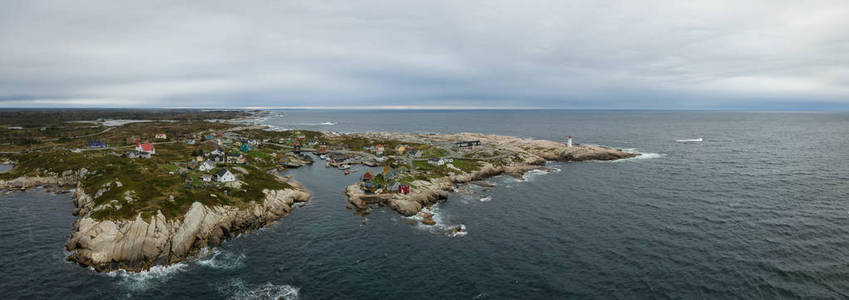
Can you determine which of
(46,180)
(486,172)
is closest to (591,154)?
(486,172)

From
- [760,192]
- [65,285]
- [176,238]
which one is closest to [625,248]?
[760,192]

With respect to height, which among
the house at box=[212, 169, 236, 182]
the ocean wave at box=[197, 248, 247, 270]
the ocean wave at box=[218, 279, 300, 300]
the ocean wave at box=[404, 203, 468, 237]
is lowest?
the ocean wave at box=[218, 279, 300, 300]

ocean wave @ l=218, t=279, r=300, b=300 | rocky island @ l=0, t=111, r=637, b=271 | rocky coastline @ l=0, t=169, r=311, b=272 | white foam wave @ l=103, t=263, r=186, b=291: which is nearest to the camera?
ocean wave @ l=218, t=279, r=300, b=300

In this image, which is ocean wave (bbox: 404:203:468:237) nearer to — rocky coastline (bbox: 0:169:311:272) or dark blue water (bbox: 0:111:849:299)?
dark blue water (bbox: 0:111:849:299)

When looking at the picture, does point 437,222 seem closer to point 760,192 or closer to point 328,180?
point 328,180

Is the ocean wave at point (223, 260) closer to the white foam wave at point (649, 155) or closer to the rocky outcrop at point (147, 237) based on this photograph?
the rocky outcrop at point (147, 237)

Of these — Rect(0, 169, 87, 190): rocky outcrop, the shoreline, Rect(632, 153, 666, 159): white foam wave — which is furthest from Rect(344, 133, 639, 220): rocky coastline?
Rect(0, 169, 87, 190): rocky outcrop

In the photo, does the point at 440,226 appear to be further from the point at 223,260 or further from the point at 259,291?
the point at 223,260
